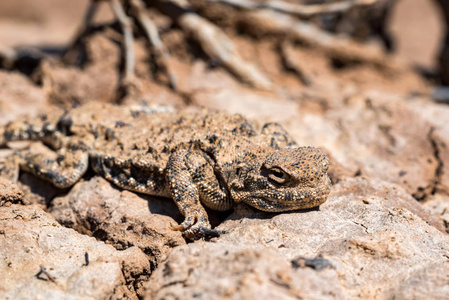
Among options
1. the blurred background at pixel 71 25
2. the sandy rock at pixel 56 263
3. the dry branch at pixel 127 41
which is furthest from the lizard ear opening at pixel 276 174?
the blurred background at pixel 71 25

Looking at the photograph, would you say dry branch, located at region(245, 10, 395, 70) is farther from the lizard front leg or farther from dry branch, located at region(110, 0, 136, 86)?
the lizard front leg

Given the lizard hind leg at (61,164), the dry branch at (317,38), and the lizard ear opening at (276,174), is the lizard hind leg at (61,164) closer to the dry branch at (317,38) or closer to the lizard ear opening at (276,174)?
the lizard ear opening at (276,174)

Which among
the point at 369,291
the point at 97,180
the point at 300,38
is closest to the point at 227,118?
the point at 97,180

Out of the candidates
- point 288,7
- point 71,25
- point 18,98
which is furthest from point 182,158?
point 71,25

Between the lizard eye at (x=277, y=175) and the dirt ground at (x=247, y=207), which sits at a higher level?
the lizard eye at (x=277, y=175)

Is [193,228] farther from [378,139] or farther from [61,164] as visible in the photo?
[378,139]

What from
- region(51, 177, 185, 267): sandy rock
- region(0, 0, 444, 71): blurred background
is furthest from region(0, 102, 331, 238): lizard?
region(0, 0, 444, 71): blurred background

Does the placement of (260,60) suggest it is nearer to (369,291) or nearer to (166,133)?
(166,133)
